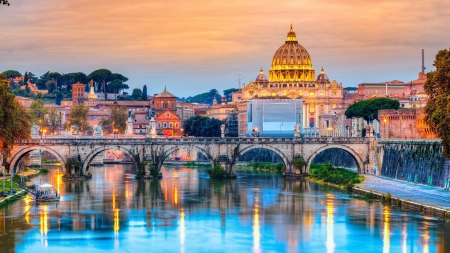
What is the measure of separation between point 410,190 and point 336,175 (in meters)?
13.7

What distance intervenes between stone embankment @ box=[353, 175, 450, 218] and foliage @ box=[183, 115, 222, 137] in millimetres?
62700

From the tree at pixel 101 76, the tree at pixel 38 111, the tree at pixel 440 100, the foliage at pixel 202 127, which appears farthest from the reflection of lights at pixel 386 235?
the tree at pixel 101 76

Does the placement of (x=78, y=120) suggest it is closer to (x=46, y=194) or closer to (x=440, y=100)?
(x=46, y=194)

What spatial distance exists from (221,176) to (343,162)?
48.5 ft

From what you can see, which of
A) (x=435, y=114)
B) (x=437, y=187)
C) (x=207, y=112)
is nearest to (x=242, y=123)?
(x=207, y=112)

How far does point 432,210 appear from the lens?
4828 cm

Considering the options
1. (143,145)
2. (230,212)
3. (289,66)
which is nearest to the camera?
(230,212)

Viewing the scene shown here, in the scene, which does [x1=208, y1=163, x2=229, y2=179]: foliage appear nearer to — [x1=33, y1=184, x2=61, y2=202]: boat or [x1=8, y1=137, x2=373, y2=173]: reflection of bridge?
[x1=8, y1=137, x2=373, y2=173]: reflection of bridge

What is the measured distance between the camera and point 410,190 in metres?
58.3

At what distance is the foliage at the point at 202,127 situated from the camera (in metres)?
130

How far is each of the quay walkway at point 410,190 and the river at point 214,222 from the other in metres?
1.60

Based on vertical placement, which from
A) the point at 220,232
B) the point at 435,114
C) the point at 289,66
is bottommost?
the point at 220,232

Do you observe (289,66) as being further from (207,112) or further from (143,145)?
(143,145)

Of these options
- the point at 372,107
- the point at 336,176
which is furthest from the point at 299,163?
the point at 372,107
